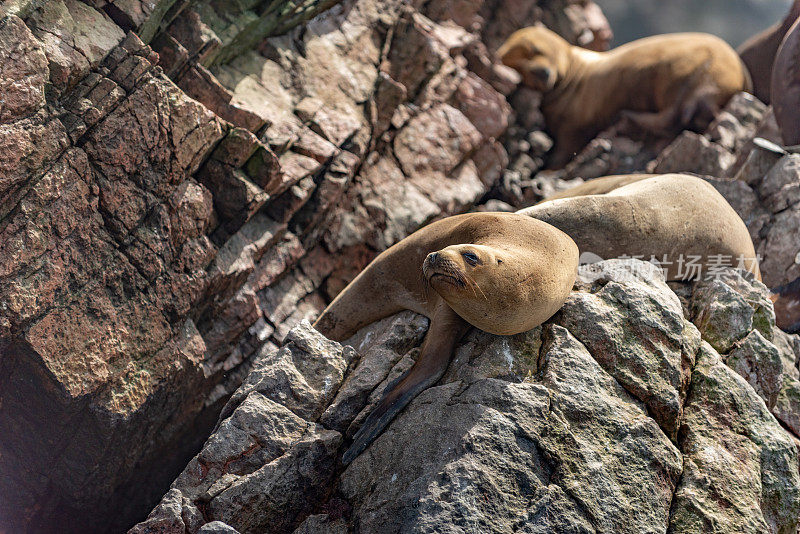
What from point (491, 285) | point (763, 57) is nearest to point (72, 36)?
point (491, 285)

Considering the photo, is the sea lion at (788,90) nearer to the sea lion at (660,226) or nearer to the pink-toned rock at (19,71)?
the sea lion at (660,226)

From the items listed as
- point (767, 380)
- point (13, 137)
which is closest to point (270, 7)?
point (13, 137)

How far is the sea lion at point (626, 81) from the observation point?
11.9m

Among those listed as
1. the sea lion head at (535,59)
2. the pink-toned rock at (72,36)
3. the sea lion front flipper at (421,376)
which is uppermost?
the pink-toned rock at (72,36)

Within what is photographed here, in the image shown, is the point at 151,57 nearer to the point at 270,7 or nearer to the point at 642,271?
the point at 270,7

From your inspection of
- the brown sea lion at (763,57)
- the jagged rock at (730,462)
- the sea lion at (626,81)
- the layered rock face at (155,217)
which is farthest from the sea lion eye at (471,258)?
the brown sea lion at (763,57)

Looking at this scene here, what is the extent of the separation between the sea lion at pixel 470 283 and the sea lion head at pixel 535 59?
A: 8.08m

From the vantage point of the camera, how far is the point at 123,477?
660 cm

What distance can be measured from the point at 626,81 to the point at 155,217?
31.8 ft

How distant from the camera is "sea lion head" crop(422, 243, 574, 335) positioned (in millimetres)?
4699

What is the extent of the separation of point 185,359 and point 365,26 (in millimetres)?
5624

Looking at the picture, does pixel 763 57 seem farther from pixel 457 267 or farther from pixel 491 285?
pixel 457 267

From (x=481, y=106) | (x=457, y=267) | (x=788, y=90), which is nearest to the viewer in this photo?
(x=457, y=267)

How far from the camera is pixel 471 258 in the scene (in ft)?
15.6
